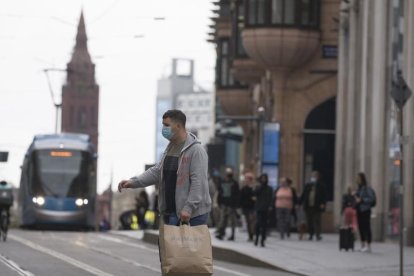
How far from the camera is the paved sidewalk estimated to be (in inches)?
963

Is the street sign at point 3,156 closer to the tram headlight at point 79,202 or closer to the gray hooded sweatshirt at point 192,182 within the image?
the tram headlight at point 79,202

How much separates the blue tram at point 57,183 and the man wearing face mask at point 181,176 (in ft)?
121

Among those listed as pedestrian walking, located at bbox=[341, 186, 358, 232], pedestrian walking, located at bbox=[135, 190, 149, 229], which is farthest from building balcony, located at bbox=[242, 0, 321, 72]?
pedestrian walking, located at bbox=[341, 186, 358, 232]

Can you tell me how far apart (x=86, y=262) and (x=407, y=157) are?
1076cm

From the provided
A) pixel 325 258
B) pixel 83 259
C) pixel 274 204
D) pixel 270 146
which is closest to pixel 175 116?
pixel 83 259

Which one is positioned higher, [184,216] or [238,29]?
[238,29]

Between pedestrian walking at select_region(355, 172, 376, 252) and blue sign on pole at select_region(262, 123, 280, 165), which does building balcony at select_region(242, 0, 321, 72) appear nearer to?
blue sign on pole at select_region(262, 123, 280, 165)

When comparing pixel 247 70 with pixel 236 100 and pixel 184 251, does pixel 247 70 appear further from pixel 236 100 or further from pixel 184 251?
pixel 184 251

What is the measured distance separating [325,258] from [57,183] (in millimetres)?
23818

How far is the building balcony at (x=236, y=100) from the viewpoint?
2862 inches

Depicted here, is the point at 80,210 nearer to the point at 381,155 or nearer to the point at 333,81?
the point at 333,81

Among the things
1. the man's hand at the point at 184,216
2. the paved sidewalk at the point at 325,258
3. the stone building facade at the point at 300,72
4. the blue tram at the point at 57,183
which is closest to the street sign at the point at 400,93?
the paved sidewalk at the point at 325,258

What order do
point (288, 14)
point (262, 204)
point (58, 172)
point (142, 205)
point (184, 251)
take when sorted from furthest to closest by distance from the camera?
point (142, 205) < point (58, 172) < point (288, 14) < point (262, 204) < point (184, 251)

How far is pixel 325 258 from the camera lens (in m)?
28.0
